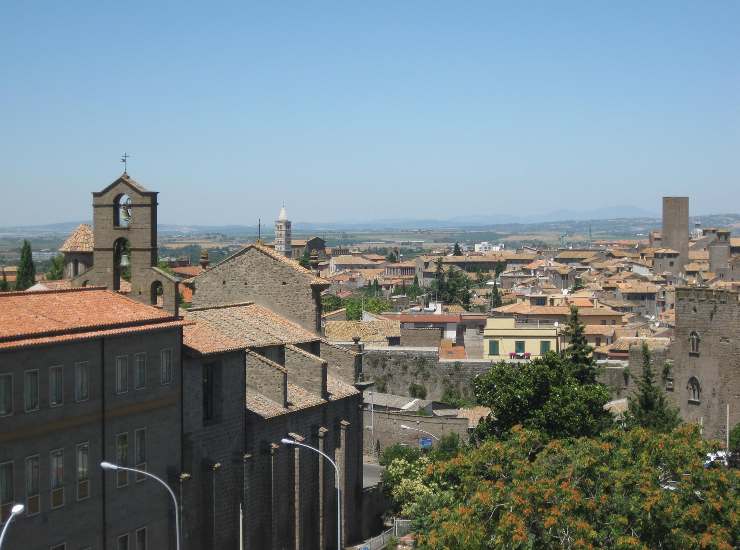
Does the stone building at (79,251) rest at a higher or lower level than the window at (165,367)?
higher

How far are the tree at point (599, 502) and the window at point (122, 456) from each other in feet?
22.1

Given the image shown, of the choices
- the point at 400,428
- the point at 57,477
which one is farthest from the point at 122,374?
the point at 400,428

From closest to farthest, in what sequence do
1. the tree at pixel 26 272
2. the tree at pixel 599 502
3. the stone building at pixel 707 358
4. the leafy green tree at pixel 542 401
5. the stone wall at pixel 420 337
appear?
the tree at pixel 599 502, the leafy green tree at pixel 542 401, the stone building at pixel 707 358, the stone wall at pixel 420 337, the tree at pixel 26 272

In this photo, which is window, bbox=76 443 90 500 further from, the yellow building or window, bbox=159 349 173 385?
the yellow building

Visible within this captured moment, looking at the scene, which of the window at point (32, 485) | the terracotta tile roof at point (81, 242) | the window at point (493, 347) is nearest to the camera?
the window at point (32, 485)

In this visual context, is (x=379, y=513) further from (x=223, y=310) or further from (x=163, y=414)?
(x=163, y=414)

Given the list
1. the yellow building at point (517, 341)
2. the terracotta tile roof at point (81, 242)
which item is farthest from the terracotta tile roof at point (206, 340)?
the yellow building at point (517, 341)

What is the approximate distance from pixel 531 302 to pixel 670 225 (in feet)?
195

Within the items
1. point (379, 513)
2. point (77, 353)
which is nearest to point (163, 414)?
point (77, 353)

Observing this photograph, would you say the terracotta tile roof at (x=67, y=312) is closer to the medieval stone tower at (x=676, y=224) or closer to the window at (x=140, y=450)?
the window at (x=140, y=450)

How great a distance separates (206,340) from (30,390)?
290 inches

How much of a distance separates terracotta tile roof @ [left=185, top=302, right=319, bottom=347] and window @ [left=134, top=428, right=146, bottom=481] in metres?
6.10

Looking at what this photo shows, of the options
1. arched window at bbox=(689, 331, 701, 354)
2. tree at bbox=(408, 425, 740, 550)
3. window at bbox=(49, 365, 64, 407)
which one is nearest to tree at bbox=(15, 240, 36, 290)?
arched window at bbox=(689, 331, 701, 354)

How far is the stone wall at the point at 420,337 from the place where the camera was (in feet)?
247
